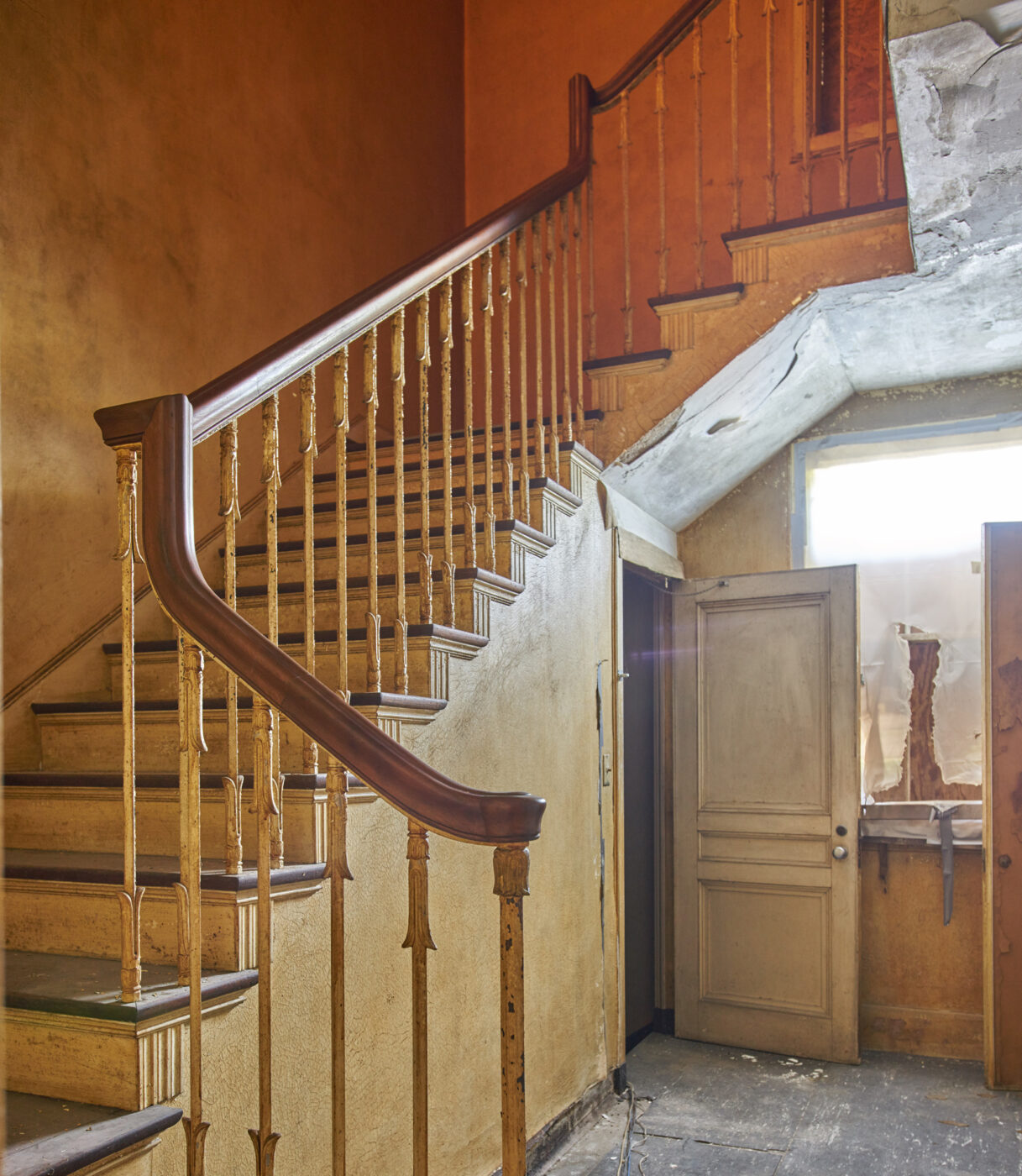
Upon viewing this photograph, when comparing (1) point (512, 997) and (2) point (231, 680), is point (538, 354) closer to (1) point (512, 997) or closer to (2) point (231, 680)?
(2) point (231, 680)

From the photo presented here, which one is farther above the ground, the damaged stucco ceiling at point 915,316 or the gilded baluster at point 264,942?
the damaged stucco ceiling at point 915,316

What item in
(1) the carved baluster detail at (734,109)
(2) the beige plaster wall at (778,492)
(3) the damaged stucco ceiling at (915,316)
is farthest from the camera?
(2) the beige plaster wall at (778,492)

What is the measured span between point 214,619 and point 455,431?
2.69m

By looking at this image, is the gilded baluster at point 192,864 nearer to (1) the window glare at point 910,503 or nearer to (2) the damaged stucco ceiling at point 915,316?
(2) the damaged stucco ceiling at point 915,316

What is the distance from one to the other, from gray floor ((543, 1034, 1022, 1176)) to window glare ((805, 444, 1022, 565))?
2100 millimetres

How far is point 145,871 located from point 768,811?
9.58 feet

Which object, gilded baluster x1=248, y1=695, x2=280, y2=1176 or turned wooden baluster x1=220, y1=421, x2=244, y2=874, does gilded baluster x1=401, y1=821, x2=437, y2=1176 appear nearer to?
gilded baluster x1=248, y1=695, x2=280, y2=1176

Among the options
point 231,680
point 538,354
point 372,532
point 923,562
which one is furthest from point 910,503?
point 231,680

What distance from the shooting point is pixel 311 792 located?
6.81 feet

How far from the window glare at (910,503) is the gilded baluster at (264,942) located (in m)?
3.51

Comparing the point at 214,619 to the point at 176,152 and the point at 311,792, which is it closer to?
the point at 311,792

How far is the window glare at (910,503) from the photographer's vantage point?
4.30 metres

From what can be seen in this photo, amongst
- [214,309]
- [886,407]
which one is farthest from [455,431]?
[886,407]

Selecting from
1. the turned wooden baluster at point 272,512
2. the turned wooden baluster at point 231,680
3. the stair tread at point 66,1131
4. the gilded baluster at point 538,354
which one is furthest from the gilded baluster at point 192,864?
the gilded baluster at point 538,354
